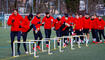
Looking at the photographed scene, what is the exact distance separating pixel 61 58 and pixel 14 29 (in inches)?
102

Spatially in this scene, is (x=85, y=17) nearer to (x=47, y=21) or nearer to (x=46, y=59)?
(x=47, y=21)

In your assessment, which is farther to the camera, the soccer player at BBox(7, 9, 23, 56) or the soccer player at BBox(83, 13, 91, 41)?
the soccer player at BBox(83, 13, 91, 41)

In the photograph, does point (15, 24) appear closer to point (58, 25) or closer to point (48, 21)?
point (48, 21)

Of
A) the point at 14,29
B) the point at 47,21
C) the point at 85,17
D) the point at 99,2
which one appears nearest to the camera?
the point at 14,29

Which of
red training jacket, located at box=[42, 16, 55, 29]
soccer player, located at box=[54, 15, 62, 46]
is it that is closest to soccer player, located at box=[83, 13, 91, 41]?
soccer player, located at box=[54, 15, 62, 46]

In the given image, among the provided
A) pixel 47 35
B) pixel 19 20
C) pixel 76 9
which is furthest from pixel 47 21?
pixel 76 9

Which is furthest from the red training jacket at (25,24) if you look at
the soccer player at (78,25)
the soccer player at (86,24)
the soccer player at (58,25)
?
the soccer player at (86,24)

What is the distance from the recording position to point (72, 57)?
1585 cm

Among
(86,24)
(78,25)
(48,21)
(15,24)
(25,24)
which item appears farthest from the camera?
(86,24)

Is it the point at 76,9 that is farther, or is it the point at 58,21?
the point at 76,9

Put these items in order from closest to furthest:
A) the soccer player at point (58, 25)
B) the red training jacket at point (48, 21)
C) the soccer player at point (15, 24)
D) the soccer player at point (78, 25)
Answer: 1. the soccer player at point (15, 24)
2. the red training jacket at point (48, 21)
3. the soccer player at point (58, 25)
4. the soccer player at point (78, 25)

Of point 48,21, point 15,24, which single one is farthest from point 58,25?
point 15,24

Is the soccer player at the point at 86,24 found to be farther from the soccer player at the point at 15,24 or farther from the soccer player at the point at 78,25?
the soccer player at the point at 15,24

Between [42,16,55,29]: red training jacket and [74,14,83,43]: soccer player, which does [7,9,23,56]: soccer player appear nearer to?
[42,16,55,29]: red training jacket
